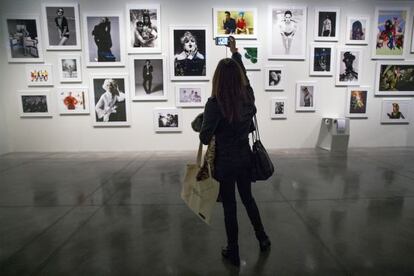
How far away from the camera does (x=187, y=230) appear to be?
3311mm

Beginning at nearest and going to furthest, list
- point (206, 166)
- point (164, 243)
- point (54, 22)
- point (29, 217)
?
1. point (206, 166)
2. point (164, 243)
3. point (29, 217)
4. point (54, 22)

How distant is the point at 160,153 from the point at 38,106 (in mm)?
3431

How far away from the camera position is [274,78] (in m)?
7.59

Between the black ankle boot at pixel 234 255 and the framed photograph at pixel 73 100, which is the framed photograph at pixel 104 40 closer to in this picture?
the framed photograph at pixel 73 100

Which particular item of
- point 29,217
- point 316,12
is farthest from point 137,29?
point 29,217

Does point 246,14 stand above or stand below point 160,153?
above

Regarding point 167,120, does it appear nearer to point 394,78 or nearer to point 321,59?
point 321,59

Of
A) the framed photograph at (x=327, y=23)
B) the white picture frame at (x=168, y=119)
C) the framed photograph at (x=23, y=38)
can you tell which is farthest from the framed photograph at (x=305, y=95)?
the framed photograph at (x=23, y=38)

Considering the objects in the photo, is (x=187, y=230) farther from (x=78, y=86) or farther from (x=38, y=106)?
(x=38, y=106)

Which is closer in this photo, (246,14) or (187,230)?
(187,230)

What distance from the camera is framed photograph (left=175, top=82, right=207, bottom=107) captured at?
7496 mm

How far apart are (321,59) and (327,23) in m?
0.91

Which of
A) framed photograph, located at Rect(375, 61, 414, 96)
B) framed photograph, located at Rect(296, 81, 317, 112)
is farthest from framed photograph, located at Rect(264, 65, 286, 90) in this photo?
framed photograph, located at Rect(375, 61, 414, 96)

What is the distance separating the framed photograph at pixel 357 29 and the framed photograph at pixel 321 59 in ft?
1.75
